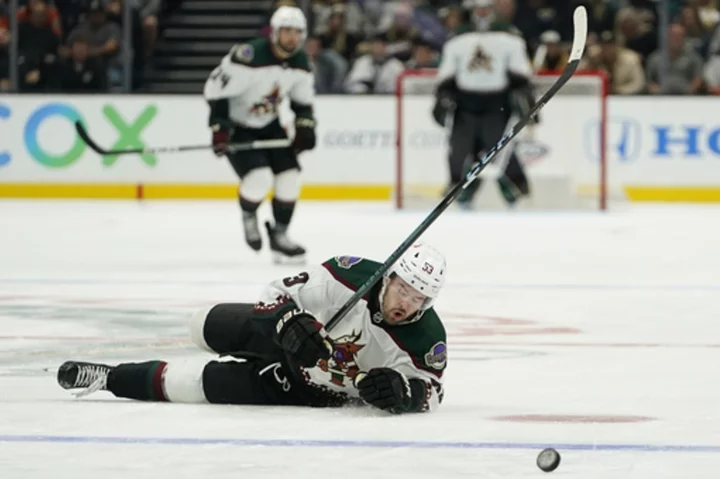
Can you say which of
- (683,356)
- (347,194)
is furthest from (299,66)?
(347,194)

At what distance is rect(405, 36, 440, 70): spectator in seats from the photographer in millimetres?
13812

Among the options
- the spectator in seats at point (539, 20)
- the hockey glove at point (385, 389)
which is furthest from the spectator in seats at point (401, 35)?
the hockey glove at point (385, 389)

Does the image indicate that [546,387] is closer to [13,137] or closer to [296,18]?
[296,18]

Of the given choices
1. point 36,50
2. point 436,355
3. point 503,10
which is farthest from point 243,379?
point 36,50

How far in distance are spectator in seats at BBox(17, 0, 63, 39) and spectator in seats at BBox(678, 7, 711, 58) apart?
5049 mm

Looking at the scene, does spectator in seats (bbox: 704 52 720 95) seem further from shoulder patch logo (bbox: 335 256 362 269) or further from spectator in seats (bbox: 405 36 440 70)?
shoulder patch logo (bbox: 335 256 362 269)

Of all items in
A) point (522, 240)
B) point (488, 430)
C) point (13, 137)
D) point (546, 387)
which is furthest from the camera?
point (13, 137)

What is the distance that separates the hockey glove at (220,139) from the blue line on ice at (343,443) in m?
5.13

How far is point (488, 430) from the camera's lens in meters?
4.04

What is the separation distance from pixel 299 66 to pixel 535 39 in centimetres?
533

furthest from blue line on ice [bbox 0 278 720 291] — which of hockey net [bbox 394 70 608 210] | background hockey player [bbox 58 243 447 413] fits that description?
hockey net [bbox 394 70 608 210]

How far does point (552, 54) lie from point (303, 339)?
969 cm

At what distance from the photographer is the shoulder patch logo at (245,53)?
8820mm

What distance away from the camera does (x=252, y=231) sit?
9188 mm
